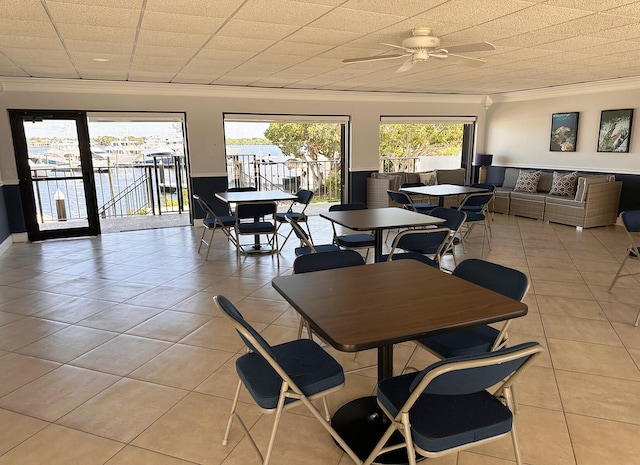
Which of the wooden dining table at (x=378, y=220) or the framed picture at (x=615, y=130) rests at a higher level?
the framed picture at (x=615, y=130)

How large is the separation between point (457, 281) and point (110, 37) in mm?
3650

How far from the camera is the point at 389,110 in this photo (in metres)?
8.69

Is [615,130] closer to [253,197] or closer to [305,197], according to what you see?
[305,197]

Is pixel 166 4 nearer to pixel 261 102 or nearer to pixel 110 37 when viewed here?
pixel 110 37

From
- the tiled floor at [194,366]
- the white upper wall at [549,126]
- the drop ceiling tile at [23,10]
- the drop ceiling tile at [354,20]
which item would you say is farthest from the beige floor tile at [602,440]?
the white upper wall at [549,126]

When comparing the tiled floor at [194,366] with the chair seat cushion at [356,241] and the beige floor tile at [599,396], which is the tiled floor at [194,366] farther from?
the chair seat cushion at [356,241]

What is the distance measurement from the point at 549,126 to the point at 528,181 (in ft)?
3.63

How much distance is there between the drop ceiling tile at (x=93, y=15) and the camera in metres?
3.08

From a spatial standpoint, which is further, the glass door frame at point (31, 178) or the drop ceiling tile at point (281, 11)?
the glass door frame at point (31, 178)

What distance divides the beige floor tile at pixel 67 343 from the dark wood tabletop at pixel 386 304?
1.75m

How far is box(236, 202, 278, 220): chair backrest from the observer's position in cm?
520

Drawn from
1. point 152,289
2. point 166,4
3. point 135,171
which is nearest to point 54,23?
point 166,4

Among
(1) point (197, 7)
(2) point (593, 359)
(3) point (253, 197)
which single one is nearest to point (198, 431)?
(2) point (593, 359)

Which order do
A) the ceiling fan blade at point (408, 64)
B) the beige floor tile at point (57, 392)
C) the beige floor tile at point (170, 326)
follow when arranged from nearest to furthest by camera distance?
the beige floor tile at point (57, 392) < the beige floor tile at point (170, 326) < the ceiling fan blade at point (408, 64)
